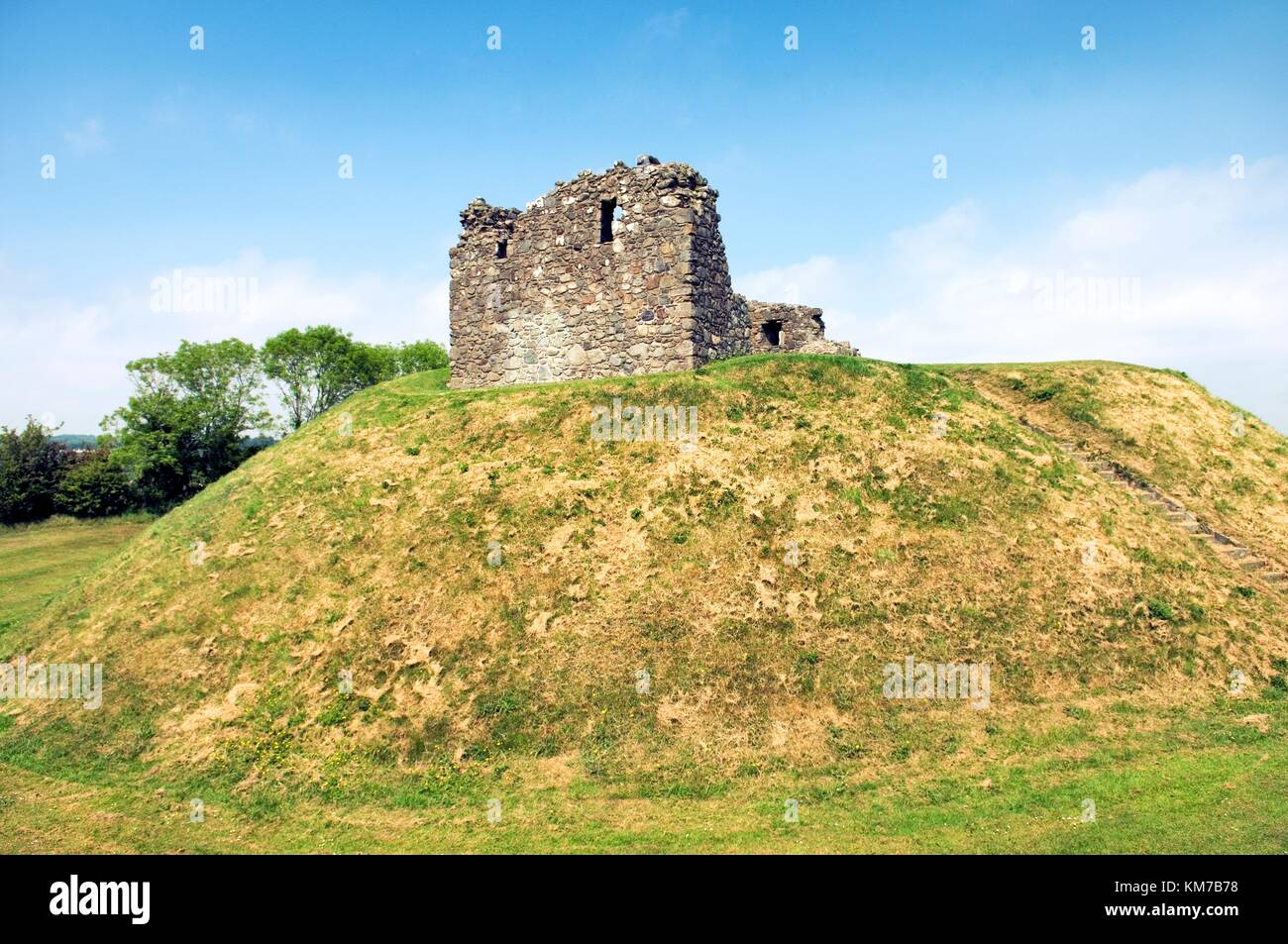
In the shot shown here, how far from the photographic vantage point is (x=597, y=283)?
2594 cm

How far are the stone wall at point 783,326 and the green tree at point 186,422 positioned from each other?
53341 mm

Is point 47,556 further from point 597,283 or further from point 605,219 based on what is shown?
point 605,219

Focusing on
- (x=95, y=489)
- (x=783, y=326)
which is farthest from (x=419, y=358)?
(x=783, y=326)

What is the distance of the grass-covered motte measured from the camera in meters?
13.9

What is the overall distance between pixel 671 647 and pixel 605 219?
16.0m

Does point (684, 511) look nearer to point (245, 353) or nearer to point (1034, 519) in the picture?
point (1034, 519)

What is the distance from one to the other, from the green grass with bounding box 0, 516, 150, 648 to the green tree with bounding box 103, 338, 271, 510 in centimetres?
461

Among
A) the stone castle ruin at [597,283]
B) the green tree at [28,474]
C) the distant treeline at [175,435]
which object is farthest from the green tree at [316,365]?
the stone castle ruin at [597,283]

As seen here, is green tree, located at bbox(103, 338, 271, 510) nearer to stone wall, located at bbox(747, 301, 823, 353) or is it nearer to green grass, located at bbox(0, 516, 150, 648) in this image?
green grass, located at bbox(0, 516, 150, 648)

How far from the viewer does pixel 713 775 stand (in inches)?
575

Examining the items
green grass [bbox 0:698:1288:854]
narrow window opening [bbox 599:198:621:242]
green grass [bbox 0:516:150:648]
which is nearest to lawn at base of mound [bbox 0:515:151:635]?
green grass [bbox 0:516:150:648]

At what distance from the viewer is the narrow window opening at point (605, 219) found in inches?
1011
